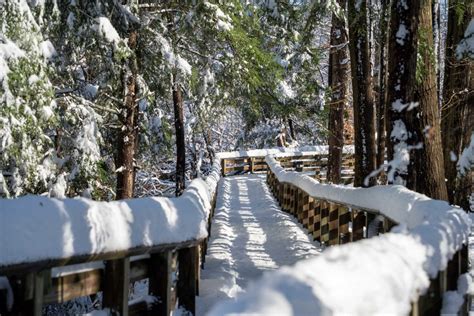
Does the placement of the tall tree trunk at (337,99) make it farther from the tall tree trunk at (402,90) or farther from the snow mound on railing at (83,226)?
the snow mound on railing at (83,226)

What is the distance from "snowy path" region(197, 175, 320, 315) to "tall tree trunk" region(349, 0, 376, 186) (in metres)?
1.77

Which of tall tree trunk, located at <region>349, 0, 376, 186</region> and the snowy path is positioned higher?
tall tree trunk, located at <region>349, 0, 376, 186</region>

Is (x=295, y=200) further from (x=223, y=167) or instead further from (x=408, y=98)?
(x=223, y=167)

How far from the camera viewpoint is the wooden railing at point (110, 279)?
9.84ft

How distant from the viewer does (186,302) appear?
15.5ft

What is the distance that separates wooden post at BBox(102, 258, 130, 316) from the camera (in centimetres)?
361

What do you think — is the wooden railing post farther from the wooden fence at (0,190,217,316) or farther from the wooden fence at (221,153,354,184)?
the wooden fence at (221,153,354,184)

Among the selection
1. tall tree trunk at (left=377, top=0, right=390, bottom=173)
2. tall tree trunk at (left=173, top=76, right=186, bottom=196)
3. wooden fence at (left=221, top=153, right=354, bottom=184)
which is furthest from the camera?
wooden fence at (left=221, top=153, right=354, bottom=184)

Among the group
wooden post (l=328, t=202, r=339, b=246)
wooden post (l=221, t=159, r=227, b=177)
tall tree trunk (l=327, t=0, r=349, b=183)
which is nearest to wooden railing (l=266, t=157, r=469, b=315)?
wooden post (l=328, t=202, r=339, b=246)

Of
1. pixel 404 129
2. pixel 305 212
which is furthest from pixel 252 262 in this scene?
pixel 305 212

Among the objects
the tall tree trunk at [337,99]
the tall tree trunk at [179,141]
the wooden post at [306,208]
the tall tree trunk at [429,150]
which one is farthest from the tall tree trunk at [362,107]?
the tall tree trunk at [179,141]

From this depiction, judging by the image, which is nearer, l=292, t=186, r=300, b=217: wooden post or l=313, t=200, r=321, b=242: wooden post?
l=313, t=200, r=321, b=242: wooden post

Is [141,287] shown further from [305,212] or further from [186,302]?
[305,212]

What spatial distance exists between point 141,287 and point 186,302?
2.96 m
